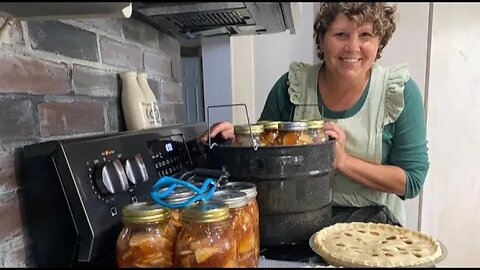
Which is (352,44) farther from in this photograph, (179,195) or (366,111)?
(179,195)

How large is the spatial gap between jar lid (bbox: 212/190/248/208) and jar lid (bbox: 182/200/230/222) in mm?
22

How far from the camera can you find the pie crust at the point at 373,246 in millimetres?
555

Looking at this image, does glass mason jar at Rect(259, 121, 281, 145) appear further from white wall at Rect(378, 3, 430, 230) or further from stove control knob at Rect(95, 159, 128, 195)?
white wall at Rect(378, 3, 430, 230)

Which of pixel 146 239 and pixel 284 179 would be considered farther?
pixel 284 179

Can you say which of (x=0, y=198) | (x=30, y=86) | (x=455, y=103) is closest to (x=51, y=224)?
(x=0, y=198)

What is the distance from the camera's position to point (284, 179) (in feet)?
2.04

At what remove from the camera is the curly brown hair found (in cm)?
102

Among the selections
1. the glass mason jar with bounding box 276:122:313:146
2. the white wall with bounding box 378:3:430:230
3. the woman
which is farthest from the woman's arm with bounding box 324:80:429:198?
the white wall with bounding box 378:3:430:230

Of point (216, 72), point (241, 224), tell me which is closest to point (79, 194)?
point (241, 224)

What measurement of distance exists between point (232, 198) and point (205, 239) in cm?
7

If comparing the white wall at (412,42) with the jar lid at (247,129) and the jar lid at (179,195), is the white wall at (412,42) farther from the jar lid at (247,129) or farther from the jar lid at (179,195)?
the jar lid at (179,195)

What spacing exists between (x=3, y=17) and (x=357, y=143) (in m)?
0.84

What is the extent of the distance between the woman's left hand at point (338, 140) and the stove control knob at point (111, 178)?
41 cm

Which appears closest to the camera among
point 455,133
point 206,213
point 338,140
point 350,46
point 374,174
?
point 206,213
